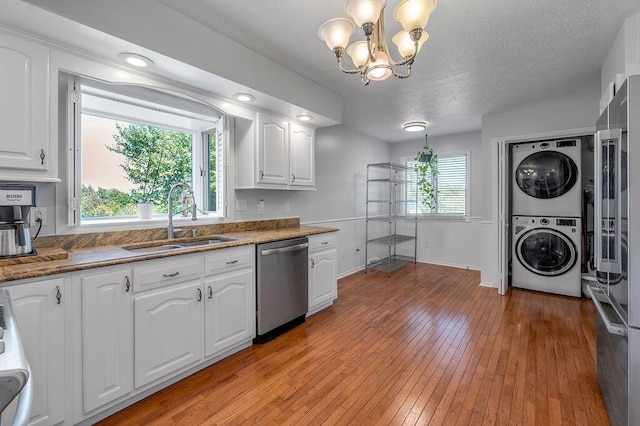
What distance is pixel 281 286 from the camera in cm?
267

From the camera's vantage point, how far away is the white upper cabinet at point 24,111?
156 cm

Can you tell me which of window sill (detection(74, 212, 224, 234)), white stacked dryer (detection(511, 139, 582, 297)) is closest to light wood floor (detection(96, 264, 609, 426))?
white stacked dryer (detection(511, 139, 582, 297))

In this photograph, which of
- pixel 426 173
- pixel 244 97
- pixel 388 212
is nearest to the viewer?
pixel 244 97

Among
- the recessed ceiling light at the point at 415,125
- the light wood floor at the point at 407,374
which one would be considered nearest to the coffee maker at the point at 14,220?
the light wood floor at the point at 407,374

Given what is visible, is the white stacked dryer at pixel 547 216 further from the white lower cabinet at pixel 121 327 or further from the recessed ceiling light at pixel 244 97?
the white lower cabinet at pixel 121 327

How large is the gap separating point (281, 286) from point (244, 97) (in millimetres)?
1711

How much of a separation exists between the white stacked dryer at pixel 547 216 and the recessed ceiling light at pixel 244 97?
11.6ft

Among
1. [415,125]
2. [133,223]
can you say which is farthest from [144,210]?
[415,125]

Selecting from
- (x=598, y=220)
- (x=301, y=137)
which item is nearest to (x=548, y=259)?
(x=598, y=220)

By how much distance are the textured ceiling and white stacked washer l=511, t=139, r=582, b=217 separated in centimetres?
72

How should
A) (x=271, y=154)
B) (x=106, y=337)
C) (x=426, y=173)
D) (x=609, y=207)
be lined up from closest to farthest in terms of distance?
(x=609, y=207)
(x=106, y=337)
(x=271, y=154)
(x=426, y=173)

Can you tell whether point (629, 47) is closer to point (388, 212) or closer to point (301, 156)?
point (301, 156)

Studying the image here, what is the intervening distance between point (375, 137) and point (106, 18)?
4.49 m

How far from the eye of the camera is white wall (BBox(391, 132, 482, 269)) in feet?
16.7
